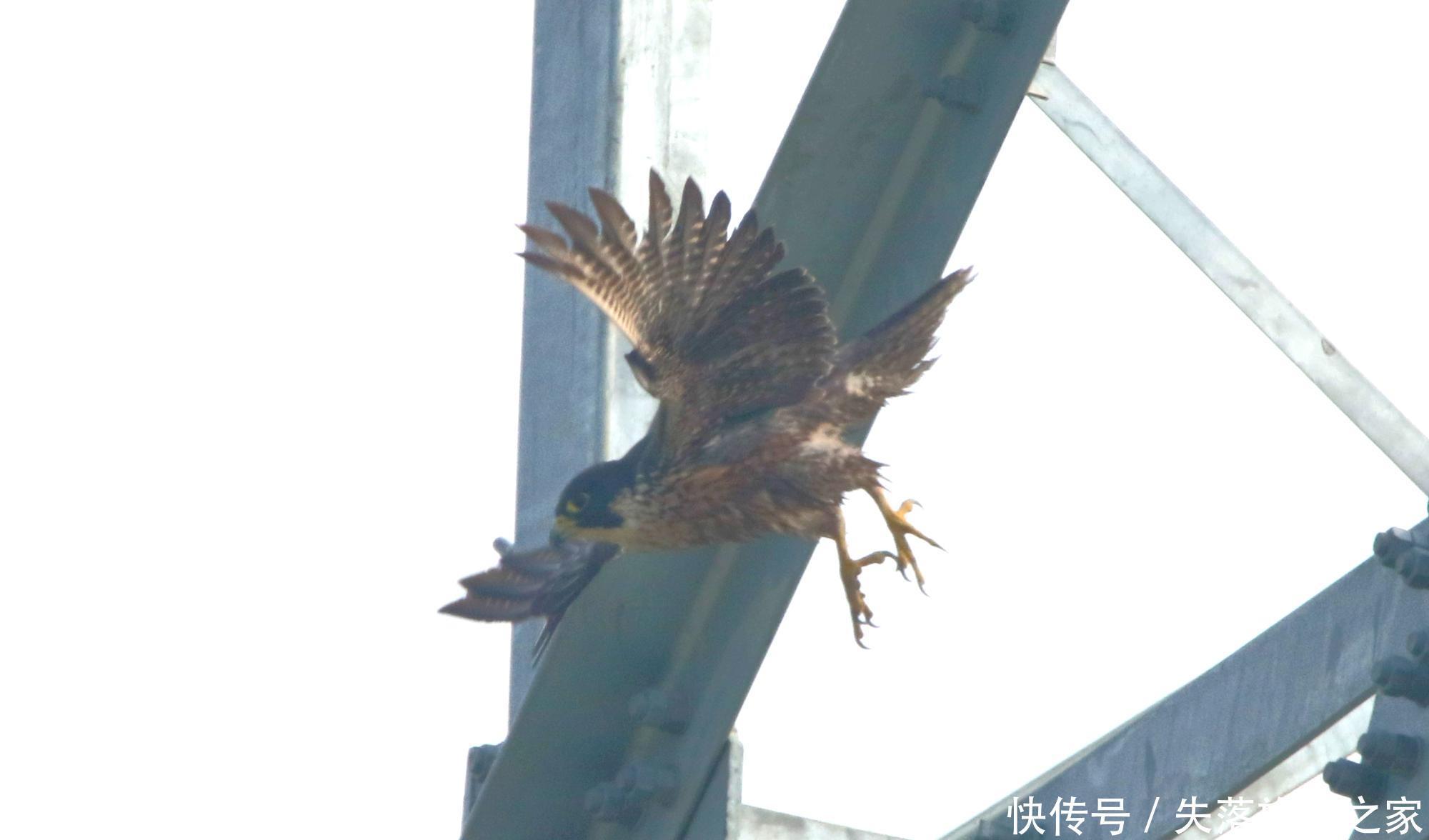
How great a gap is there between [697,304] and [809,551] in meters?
0.45

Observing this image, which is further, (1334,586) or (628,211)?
(628,211)

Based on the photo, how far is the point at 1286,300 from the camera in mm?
3084

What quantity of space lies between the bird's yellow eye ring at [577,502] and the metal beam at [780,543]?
121 mm

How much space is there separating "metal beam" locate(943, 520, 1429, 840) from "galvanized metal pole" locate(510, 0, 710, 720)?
3.37ft

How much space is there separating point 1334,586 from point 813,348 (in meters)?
0.98

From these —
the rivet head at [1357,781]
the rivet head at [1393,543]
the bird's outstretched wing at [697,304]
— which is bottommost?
the rivet head at [1357,781]

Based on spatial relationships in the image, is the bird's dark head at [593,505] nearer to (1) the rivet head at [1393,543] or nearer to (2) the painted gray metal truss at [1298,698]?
(2) the painted gray metal truss at [1298,698]

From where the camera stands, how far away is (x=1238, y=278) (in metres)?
3.09

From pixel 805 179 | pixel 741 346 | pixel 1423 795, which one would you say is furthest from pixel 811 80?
pixel 1423 795

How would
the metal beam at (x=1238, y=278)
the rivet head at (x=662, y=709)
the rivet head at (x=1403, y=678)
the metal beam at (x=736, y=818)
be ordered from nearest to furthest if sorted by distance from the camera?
the rivet head at (x=1403, y=678) → the metal beam at (x=1238, y=278) → the metal beam at (x=736, y=818) → the rivet head at (x=662, y=709)

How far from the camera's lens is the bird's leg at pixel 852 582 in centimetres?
359

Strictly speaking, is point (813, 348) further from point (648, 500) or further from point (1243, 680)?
point (1243, 680)

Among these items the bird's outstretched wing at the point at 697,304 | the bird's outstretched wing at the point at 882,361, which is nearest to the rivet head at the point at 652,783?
the bird's outstretched wing at the point at 697,304

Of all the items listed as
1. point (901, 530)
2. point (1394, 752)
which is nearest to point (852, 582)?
point (901, 530)
